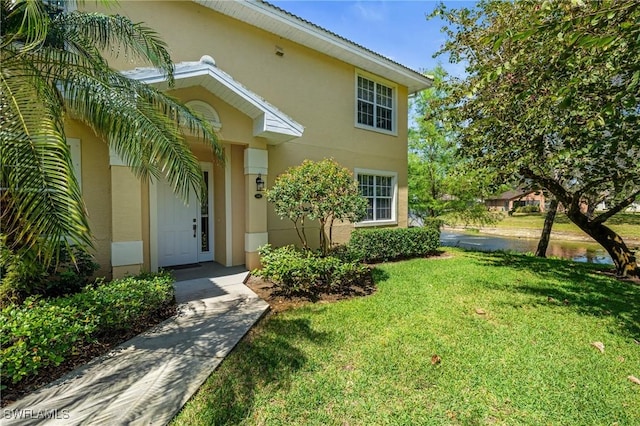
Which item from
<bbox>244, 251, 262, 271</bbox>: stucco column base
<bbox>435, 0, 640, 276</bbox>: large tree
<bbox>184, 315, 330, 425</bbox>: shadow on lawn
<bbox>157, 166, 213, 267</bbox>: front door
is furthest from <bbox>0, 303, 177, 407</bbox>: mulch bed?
<bbox>435, 0, 640, 276</bbox>: large tree

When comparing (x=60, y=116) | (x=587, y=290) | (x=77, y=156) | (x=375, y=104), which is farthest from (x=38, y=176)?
(x=375, y=104)

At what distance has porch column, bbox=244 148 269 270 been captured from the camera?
755 cm

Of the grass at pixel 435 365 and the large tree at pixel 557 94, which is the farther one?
the large tree at pixel 557 94

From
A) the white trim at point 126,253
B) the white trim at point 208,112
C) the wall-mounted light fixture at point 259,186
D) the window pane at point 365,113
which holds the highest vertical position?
the window pane at point 365,113

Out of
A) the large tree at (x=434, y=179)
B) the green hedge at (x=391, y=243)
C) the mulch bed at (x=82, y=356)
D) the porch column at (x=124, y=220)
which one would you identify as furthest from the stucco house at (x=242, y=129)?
the large tree at (x=434, y=179)

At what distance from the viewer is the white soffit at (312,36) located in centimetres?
774

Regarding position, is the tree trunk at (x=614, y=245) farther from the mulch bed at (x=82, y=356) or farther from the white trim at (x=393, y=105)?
the mulch bed at (x=82, y=356)

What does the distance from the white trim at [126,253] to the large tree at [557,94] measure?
21.9 feet

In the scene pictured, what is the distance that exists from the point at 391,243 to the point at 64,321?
8.25m

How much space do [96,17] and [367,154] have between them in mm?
8560

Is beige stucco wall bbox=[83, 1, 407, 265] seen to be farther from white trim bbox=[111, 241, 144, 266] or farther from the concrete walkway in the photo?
the concrete walkway

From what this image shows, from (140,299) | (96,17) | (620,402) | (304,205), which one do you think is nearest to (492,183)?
(304,205)

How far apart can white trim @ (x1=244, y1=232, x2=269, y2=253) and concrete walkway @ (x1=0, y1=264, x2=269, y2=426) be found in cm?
238

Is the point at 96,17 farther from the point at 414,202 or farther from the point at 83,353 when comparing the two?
the point at 414,202
